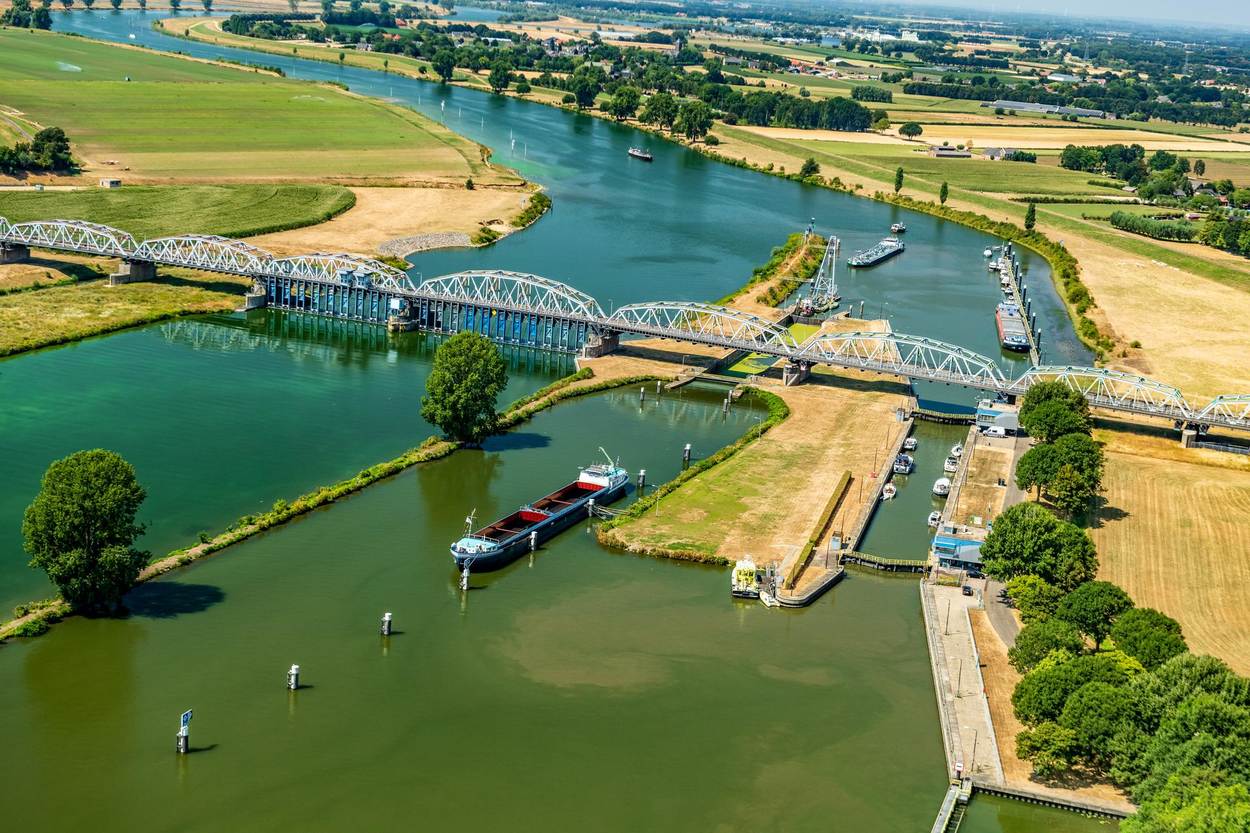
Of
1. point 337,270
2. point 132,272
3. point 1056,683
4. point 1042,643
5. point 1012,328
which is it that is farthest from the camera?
point 1012,328

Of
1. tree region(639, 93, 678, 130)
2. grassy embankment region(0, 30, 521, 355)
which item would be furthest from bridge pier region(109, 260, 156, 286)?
tree region(639, 93, 678, 130)

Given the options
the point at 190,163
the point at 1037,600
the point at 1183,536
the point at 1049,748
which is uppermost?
the point at 190,163

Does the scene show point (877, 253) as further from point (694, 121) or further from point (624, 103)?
point (624, 103)

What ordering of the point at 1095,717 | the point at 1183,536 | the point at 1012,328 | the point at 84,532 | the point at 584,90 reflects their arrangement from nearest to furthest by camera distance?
the point at 1095,717 < the point at 84,532 < the point at 1183,536 < the point at 1012,328 < the point at 584,90

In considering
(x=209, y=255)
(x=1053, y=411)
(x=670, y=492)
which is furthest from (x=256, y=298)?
(x=1053, y=411)

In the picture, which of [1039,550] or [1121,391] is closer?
[1039,550]

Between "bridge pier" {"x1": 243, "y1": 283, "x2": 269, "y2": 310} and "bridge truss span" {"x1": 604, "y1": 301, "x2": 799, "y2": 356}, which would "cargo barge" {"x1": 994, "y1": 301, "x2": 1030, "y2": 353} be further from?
"bridge pier" {"x1": 243, "y1": 283, "x2": 269, "y2": 310}

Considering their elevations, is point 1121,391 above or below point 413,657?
above
